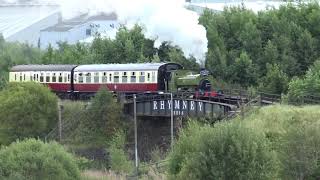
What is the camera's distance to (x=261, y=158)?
24547mm

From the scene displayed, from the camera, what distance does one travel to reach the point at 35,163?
30.3 metres

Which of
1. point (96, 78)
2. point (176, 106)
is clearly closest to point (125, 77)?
point (96, 78)

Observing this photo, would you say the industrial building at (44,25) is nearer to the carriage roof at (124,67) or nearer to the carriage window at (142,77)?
the carriage roof at (124,67)

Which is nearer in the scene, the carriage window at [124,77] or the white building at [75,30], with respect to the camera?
the carriage window at [124,77]

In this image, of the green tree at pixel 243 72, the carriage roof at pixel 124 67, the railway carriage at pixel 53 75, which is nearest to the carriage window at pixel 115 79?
the carriage roof at pixel 124 67

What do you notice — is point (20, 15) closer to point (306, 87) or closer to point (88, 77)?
point (88, 77)

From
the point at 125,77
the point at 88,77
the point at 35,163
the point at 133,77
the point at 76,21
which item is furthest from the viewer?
the point at 76,21

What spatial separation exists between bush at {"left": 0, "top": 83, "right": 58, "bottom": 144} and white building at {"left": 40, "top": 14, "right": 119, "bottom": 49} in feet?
250

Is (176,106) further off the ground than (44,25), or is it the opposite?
(44,25)

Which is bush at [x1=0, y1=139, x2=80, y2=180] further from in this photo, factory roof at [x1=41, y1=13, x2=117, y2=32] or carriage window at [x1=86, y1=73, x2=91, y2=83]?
factory roof at [x1=41, y1=13, x2=117, y2=32]

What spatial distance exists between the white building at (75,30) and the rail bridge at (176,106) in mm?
77766

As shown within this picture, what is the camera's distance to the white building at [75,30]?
126 meters

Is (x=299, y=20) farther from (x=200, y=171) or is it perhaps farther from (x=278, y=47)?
(x=200, y=171)

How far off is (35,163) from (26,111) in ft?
53.6
